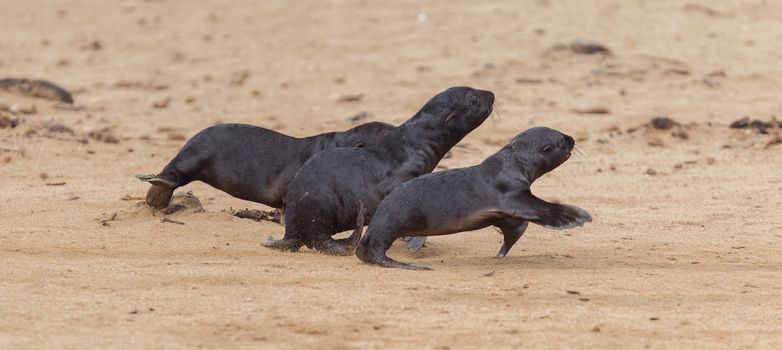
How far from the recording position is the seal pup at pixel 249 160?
8500mm

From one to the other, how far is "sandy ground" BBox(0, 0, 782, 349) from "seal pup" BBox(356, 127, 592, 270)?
0.21m

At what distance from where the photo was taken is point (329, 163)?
25.8ft

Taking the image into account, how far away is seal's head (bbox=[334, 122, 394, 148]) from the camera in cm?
847

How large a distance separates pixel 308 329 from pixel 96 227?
2907 mm

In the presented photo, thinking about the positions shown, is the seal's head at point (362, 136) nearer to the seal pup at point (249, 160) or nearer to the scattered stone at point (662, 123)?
the seal pup at point (249, 160)

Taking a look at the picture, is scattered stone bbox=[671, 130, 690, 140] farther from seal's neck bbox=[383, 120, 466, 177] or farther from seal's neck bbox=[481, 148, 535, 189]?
seal's neck bbox=[481, 148, 535, 189]

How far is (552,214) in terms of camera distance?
23.9 feet

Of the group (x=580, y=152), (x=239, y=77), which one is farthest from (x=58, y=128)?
(x=580, y=152)

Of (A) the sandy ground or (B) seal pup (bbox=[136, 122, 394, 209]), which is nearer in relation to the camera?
(A) the sandy ground

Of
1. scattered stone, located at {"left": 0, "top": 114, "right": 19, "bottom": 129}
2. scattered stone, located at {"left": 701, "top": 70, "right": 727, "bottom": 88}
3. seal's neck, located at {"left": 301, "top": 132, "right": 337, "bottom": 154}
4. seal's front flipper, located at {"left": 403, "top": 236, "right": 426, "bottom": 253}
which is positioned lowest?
scattered stone, located at {"left": 701, "top": 70, "right": 727, "bottom": 88}

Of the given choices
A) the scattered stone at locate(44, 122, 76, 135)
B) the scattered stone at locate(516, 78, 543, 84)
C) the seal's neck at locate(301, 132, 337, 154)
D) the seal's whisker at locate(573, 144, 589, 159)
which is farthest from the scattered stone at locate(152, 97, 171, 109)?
the seal's neck at locate(301, 132, 337, 154)

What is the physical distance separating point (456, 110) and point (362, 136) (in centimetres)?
60

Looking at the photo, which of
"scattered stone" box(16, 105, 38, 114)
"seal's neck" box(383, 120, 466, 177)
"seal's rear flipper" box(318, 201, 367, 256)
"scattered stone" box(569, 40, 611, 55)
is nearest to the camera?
"seal's rear flipper" box(318, 201, 367, 256)

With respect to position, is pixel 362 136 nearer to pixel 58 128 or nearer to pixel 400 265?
pixel 400 265
